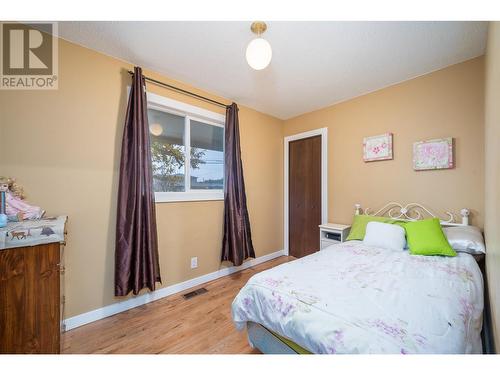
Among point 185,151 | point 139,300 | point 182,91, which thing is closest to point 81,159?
point 185,151

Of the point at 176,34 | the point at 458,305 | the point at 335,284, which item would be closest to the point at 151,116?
the point at 176,34

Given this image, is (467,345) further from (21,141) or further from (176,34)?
(21,141)

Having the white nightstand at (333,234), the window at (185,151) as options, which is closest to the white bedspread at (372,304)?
the white nightstand at (333,234)

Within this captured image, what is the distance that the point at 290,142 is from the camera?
3600 millimetres

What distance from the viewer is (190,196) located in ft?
8.08

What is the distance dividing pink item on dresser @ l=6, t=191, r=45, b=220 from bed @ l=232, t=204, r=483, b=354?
1614 millimetres

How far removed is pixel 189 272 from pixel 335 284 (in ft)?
5.93

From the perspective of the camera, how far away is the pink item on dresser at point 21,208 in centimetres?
137

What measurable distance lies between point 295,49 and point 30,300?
8.62 feet

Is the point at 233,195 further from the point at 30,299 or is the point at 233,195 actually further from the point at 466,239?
the point at 466,239

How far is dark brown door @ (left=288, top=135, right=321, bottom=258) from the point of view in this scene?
3.23 m

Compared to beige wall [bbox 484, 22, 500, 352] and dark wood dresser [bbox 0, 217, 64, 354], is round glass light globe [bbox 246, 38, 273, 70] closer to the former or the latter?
beige wall [bbox 484, 22, 500, 352]

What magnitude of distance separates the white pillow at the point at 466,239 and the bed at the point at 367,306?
86 millimetres

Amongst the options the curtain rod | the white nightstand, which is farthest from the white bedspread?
the curtain rod
